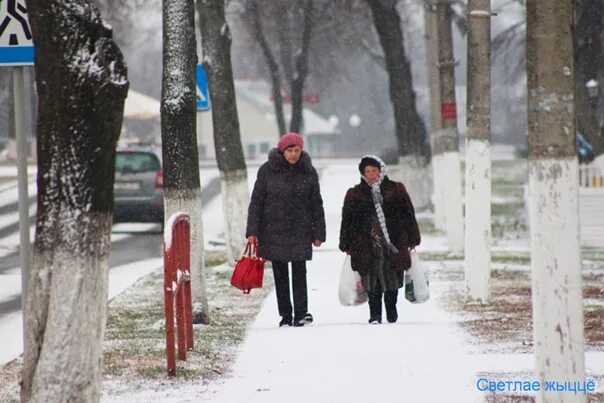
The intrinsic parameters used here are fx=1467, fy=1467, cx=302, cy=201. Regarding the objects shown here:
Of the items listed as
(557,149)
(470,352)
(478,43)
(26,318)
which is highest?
(478,43)

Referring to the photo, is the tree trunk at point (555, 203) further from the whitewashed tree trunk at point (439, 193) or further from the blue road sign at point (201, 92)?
the whitewashed tree trunk at point (439, 193)

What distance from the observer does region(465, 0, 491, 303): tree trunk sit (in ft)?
48.1

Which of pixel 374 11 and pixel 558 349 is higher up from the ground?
pixel 374 11

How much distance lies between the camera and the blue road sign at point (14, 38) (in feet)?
26.7

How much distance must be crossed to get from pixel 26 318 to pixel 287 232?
17.1 feet

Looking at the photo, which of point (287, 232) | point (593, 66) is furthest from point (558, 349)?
point (593, 66)

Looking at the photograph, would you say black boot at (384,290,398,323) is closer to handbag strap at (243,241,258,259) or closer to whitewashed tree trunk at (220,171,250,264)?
handbag strap at (243,241,258,259)

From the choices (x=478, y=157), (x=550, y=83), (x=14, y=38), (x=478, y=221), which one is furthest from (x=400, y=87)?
(x=550, y=83)

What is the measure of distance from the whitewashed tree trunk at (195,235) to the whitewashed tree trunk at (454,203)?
9.84 m

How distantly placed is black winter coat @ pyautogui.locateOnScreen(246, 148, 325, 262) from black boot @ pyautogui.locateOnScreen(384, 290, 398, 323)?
2.59 feet

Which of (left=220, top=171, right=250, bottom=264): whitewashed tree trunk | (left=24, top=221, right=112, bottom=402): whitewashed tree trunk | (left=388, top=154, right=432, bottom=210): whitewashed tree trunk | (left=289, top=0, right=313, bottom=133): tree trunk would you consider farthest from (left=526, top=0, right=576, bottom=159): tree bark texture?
(left=289, top=0, right=313, bottom=133): tree trunk

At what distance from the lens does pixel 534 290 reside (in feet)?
23.1

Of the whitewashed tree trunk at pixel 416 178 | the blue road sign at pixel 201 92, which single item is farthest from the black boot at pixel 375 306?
the whitewashed tree trunk at pixel 416 178

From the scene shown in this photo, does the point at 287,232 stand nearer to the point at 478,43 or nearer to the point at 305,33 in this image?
the point at 478,43
